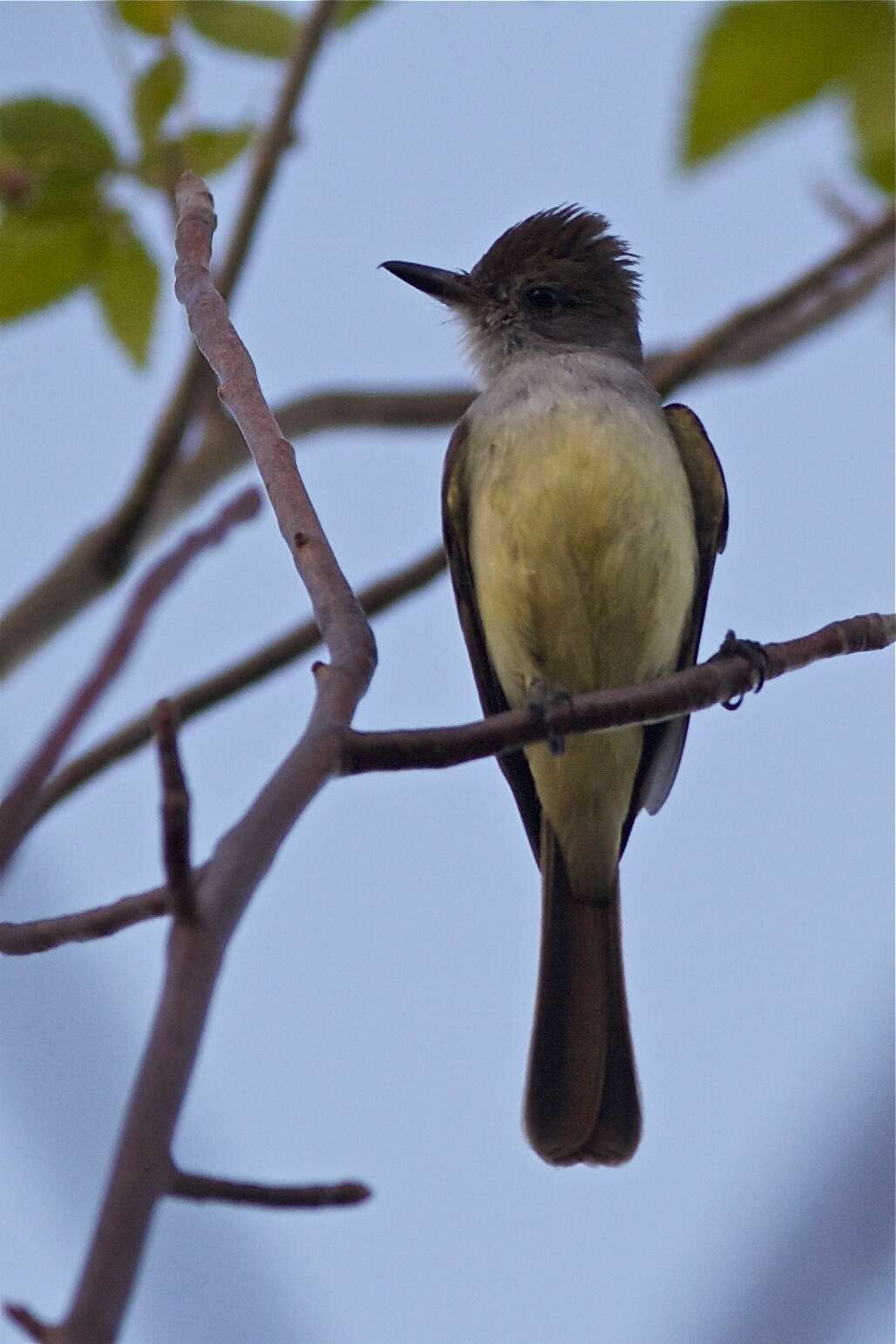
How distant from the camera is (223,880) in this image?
1.30 metres

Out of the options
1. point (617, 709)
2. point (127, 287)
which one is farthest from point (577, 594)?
point (617, 709)

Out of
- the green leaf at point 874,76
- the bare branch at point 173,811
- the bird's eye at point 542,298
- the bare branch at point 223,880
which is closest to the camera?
the bare branch at point 223,880

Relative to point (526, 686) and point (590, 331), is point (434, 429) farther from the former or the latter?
point (526, 686)

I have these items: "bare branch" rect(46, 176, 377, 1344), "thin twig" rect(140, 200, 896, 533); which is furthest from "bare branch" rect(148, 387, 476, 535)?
"bare branch" rect(46, 176, 377, 1344)

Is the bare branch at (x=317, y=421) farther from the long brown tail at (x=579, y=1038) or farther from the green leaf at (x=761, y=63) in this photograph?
the green leaf at (x=761, y=63)

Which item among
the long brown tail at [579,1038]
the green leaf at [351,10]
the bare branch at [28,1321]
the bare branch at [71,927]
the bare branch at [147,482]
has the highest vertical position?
the green leaf at [351,10]

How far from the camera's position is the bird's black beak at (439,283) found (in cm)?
463

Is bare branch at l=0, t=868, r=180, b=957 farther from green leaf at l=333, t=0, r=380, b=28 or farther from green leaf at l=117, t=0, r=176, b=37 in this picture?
green leaf at l=333, t=0, r=380, b=28

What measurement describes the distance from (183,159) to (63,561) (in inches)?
39.8

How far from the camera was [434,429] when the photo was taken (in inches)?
186

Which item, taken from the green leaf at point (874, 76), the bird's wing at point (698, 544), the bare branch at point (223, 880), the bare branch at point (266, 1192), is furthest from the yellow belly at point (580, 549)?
the bare branch at point (266, 1192)

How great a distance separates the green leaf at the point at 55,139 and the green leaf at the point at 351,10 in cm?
52

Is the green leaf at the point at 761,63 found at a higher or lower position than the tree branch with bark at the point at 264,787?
higher

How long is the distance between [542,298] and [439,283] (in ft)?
0.89
